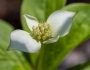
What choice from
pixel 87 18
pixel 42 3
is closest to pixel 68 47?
pixel 87 18

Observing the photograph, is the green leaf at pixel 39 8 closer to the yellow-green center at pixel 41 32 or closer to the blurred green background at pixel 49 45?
the blurred green background at pixel 49 45

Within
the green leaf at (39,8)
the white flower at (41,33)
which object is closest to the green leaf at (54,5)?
the green leaf at (39,8)

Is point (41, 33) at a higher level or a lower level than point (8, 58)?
higher

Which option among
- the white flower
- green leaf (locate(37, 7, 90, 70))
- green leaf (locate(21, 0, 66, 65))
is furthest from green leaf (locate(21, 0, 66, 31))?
the white flower

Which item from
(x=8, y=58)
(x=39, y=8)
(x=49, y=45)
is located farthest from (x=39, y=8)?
(x=8, y=58)

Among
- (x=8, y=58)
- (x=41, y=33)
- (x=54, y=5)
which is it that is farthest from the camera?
(x=54, y=5)

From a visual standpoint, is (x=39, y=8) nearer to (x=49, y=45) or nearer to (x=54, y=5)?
(x=54, y=5)

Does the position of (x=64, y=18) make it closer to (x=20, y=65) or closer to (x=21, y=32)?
(x=21, y=32)
